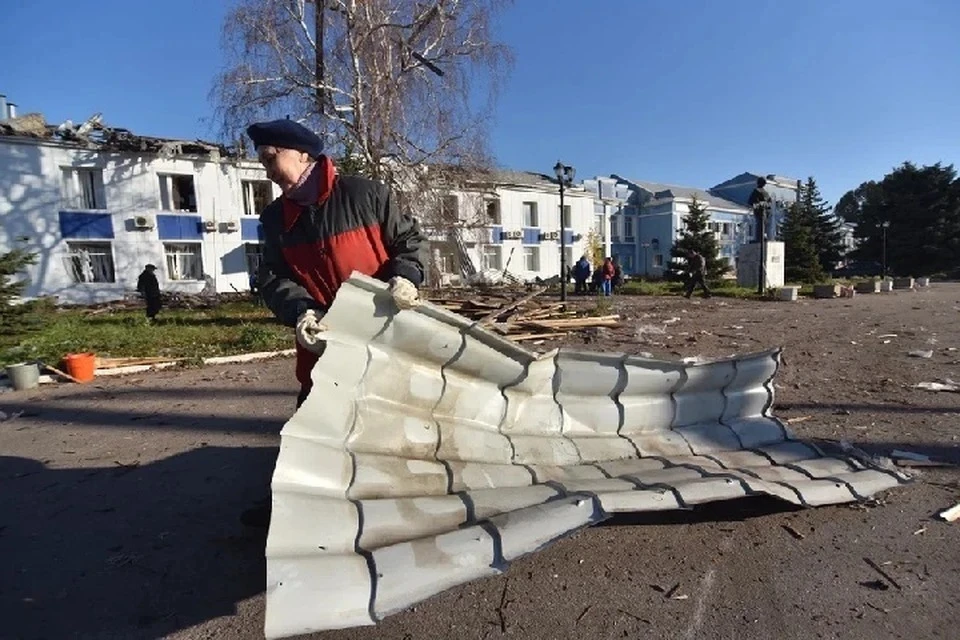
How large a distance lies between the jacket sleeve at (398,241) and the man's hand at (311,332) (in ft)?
1.66

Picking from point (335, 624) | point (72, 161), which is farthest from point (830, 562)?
point (72, 161)

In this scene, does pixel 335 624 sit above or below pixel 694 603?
above

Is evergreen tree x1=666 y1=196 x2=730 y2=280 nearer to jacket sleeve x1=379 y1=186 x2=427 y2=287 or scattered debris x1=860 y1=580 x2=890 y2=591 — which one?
scattered debris x1=860 y1=580 x2=890 y2=591

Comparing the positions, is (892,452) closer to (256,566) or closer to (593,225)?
(256,566)

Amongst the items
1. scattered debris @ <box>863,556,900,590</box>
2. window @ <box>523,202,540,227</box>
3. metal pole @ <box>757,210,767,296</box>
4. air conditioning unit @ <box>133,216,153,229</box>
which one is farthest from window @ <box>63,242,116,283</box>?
metal pole @ <box>757,210,767,296</box>

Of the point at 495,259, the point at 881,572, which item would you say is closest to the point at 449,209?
the point at 881,572

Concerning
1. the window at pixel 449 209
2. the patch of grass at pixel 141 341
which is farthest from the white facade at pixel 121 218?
the window at pixel 449 209

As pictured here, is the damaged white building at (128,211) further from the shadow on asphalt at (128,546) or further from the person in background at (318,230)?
the person in background at (318,230)

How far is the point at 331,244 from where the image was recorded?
101 inches

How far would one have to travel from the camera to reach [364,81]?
600 inches

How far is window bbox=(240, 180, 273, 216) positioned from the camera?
87.5 ft

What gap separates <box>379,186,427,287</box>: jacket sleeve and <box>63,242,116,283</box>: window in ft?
89.7

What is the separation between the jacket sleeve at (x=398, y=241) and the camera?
2600 mm

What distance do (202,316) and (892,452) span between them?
1784cm
